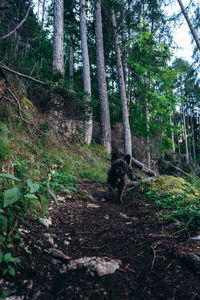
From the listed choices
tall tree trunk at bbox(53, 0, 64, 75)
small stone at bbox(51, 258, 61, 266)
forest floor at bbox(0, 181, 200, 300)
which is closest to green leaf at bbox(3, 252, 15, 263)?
forest floor at bbox(0, 181, 200, 300)

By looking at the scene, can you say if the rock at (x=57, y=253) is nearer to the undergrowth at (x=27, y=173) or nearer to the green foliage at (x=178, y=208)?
the undergrowth at (x=27, y=173)

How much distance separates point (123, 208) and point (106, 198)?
34.6 inches

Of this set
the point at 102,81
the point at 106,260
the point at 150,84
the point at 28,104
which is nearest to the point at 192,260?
the point at 106,260

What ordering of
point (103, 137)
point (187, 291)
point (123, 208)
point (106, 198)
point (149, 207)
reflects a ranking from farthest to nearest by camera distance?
point (103, 137), point (106, 198), point (123, 208), point (149, 207), point (187, 291)

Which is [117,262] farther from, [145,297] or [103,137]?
[103,137]

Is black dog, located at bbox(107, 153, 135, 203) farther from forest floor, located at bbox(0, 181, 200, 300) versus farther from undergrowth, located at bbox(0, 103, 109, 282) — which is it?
forest floor, located at bbox(0, 181, 200, 300)

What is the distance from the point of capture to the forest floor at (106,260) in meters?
1.44

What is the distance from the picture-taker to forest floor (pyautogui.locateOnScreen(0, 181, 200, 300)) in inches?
56.5

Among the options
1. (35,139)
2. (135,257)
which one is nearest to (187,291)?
(135,257)

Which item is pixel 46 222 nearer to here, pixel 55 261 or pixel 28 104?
pixel 55 261

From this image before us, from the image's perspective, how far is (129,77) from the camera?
14.8 meters

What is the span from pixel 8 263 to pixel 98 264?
32.8 inches

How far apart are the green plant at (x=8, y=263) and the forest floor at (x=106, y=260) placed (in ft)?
0.18

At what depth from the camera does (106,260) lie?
189 cm
